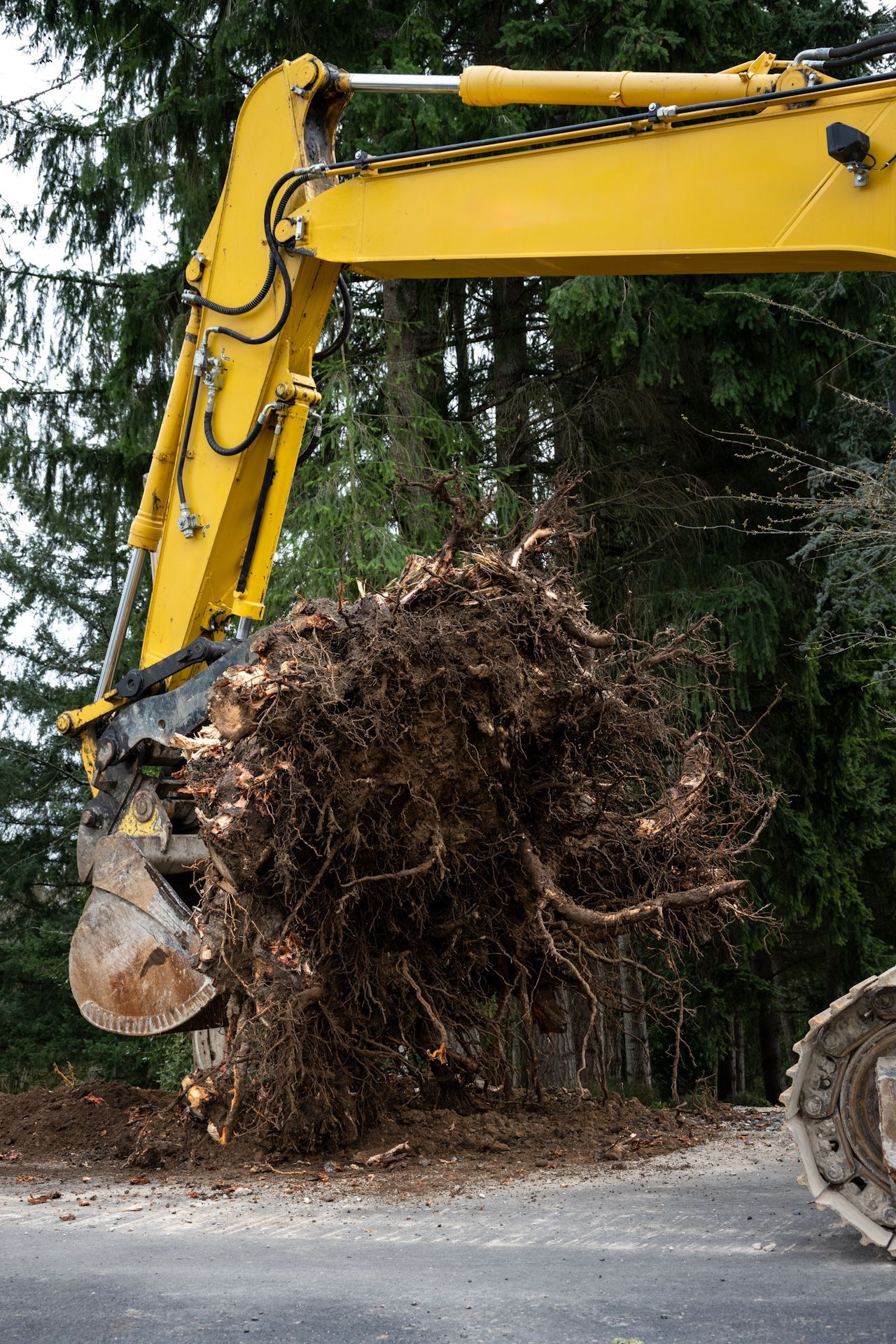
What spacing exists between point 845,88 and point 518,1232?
4181 mm

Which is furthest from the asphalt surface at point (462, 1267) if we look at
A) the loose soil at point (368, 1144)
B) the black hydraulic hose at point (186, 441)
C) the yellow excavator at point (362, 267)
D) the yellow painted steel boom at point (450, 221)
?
the black hydraulic hose at point (186, 441)

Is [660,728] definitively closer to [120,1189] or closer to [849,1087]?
[849,1087]

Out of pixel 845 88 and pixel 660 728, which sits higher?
pixel 845 88

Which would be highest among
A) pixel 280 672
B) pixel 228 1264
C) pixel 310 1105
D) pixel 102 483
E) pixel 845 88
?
pixel 102 483

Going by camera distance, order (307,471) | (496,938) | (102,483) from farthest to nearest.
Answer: (102,483)
(307,471)
(496,938)

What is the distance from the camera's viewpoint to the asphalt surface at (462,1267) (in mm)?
3402

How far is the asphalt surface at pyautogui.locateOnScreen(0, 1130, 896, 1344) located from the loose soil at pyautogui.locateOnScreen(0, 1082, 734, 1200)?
317 mm

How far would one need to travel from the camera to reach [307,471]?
960cm

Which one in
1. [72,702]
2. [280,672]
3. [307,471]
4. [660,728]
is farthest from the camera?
[72,702]

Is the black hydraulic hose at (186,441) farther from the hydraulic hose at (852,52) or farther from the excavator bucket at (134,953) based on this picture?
the hydraulic hose at (852,52)

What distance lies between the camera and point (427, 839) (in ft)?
19.2

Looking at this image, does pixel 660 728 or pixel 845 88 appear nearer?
pixel 845 88

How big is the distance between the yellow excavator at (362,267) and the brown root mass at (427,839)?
1.50 feet

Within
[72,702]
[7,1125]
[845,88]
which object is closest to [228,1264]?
[7,1125]
